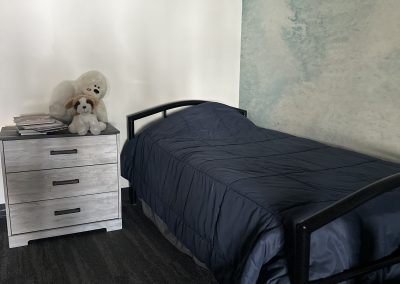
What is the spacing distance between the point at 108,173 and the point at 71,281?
73 cm

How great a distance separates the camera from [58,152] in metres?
2.32

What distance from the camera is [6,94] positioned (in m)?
2.53

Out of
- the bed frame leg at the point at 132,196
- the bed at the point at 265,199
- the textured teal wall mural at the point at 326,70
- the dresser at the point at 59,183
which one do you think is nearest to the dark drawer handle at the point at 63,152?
the dresser at the point at 59,183

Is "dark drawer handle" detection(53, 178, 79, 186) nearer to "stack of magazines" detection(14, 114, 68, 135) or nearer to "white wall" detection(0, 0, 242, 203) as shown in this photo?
"stack of magazines" detection(14, 114, 68, 135)

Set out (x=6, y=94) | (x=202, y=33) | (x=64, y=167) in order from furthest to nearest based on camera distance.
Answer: (x=202, y=33) → (x=6, y=94) → (x=64, y=167)

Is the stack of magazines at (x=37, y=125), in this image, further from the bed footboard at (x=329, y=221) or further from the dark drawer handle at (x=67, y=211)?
the bed footboard at (x=329, y=221)

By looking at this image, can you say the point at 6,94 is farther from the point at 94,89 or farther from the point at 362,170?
the point at 362,170

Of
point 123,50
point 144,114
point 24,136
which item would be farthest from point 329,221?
point 123,50

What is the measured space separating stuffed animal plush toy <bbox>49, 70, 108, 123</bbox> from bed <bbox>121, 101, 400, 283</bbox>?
1.12ft

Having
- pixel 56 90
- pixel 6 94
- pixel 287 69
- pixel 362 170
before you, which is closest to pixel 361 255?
pixel 362 170

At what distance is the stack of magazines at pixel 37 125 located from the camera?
228cm

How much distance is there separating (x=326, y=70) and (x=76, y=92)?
1724 millimetres

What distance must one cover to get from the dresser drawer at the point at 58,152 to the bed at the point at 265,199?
31 centimetres

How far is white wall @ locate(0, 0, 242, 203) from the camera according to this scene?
8.29 ft
